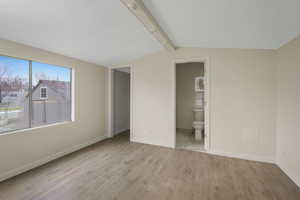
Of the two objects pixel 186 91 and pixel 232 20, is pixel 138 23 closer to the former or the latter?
pixel 232 20

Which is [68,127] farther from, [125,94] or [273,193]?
[273,193]

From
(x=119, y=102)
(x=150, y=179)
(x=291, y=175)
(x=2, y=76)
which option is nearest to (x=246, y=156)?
(x=291, y=175)

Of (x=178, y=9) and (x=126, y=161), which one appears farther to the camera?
(x=126, y=161)

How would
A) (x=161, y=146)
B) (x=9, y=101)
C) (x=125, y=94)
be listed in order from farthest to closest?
(x=125, y=94), (x=161, y=146), (x=9, y=101)

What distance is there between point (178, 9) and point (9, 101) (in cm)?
306

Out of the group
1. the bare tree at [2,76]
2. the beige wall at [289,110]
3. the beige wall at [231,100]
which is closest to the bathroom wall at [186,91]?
the beige wall at [231,100]

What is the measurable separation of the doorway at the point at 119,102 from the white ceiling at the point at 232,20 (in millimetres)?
2509

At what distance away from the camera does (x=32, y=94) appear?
2564 mm

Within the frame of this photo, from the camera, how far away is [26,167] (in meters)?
2.34

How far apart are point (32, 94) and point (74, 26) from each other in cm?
160

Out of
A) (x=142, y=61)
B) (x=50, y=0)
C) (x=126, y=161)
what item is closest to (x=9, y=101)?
(x=50, y=0)

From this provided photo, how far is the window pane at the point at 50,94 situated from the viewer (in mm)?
2621

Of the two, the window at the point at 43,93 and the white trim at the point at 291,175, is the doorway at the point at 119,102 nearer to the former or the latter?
the window at the point at 43,93

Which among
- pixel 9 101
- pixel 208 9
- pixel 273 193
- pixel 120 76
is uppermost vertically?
pixel 208 9
